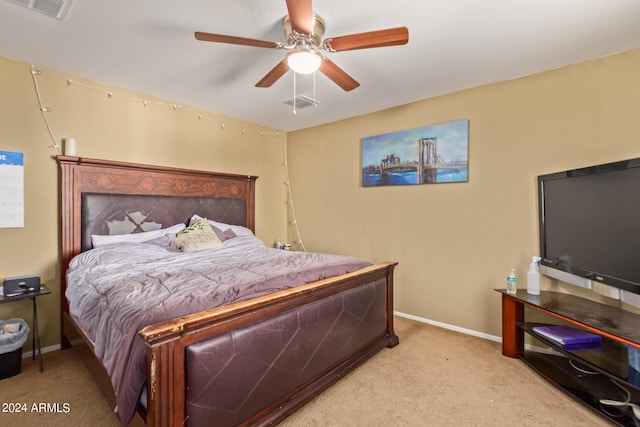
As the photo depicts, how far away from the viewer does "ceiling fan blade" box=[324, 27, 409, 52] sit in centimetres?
167

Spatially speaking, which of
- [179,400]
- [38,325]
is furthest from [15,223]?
[179,400]

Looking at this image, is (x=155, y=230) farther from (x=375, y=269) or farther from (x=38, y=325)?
(x=375, y=269)

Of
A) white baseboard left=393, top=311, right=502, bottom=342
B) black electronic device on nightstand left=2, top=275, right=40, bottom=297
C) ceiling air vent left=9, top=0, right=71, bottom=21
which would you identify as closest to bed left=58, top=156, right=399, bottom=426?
black electronic device on nightstand left=2, top=275, right=40, bottom=297

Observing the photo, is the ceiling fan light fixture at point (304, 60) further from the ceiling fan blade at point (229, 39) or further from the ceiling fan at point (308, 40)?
the ceiling fan blade at point (229, 39)

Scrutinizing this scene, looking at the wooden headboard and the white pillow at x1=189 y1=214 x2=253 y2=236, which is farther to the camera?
the white pillow at x1=189 y1=214 x2=253 y2=236

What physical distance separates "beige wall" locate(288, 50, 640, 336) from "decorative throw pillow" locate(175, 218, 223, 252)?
5.38 ft

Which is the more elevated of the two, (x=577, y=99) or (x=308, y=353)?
(x=577, y=99)

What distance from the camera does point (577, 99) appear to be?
2.43 metres

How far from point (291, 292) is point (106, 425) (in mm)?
1270

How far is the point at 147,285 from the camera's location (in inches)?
68.2

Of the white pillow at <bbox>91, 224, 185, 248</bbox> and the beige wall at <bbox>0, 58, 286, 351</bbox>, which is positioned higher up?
the beige wall at <bbox>0, 58, 286, 351</bbox>

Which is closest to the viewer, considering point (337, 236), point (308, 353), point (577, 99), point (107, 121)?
point (308, 353)

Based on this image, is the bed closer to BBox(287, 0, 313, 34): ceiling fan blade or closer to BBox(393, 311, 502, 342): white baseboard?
BBox(393, 311, 502, 342): white baseboard

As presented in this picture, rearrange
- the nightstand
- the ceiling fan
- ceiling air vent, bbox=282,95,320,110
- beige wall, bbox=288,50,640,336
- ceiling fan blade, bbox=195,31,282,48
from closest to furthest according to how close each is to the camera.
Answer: the ceiling fan → ceiling fan blade, bbox=195,31,282,48 → the nightstand → beige wall, bbox=288,50,640,336 → ceiling air vent, bbox=282,95,320,110
